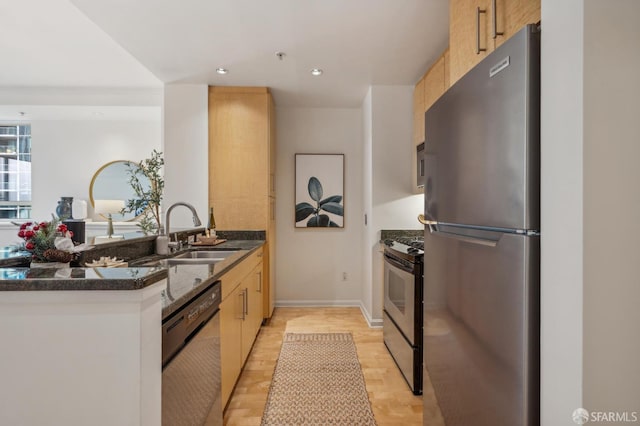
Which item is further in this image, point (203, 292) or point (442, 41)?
point (442, 41)

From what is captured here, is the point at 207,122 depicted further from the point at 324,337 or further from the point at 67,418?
the point at 67,418

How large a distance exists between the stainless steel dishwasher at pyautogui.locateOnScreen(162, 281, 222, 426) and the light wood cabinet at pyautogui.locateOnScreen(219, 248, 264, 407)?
23 centimetres

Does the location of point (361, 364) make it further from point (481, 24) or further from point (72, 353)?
point (481, 24)

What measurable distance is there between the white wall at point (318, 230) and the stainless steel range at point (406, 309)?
56.4 inches

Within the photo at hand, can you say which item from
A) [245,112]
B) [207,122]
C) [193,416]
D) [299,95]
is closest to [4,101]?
[207,122]

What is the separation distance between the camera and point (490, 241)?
1000 mm

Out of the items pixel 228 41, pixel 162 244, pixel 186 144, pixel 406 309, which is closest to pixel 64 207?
pixel 186 144

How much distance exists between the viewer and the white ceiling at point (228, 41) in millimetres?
2207

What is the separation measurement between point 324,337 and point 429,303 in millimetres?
1973

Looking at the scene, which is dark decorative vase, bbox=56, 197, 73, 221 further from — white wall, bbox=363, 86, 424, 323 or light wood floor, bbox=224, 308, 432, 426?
white wall, bbox=363, 86, 424, 323

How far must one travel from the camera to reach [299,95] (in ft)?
12.7
